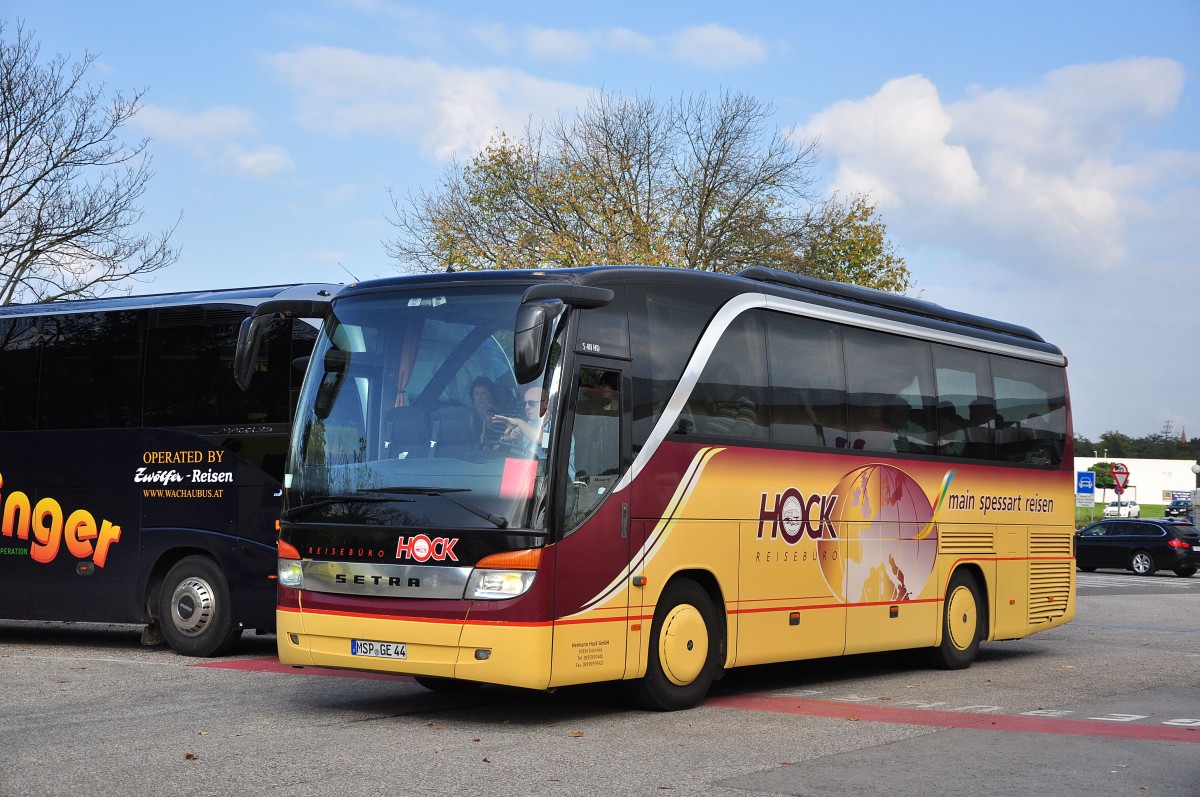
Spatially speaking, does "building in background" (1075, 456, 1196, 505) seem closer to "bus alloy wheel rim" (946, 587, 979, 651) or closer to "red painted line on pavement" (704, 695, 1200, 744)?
"bus alloy wheel rim" (946, 587, 979, 651)

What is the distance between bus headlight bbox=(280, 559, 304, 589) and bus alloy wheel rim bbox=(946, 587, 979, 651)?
7.33m

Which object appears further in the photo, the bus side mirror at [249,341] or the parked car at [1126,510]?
the parked car at [1126,510]

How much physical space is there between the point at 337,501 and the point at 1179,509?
93220 mm

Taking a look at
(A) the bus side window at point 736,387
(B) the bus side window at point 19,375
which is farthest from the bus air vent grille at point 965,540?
(B) the bus side window at point 19,375

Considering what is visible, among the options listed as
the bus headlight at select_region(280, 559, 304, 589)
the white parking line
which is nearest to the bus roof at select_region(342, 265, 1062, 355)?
the bus headlight at select_region(280, 559, 304, 589)

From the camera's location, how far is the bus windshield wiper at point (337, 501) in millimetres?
10117

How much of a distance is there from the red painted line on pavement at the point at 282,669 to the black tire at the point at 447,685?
659 mm

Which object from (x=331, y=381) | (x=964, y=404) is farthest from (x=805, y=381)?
(x=331, y=381)

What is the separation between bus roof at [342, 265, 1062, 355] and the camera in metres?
10.5

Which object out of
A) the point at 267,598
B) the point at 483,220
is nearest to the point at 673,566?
the point at 267,598

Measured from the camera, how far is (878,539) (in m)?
13.7

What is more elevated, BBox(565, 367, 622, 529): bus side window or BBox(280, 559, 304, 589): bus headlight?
BBox(565, 367, 622, 529): bus side window

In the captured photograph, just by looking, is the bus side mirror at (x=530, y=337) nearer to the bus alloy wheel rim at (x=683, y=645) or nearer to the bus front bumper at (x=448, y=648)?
the bus front bumper at (x=448, y=648)

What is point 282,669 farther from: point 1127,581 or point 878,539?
point 1127,581
